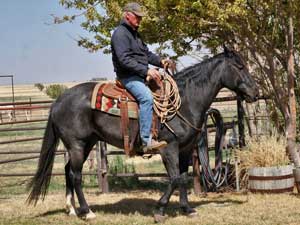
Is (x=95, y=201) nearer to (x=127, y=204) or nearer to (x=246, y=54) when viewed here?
(x=127, y=204)

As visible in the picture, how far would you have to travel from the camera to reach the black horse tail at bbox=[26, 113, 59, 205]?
6.46m

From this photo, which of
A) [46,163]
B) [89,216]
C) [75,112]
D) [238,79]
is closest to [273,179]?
[238,79]

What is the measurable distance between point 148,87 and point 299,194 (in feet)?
9.35

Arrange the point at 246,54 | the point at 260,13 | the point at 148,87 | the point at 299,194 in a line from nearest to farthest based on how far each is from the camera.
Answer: the point at 148,87, the point at 299,194, the point at 260,13, the point at 246,54

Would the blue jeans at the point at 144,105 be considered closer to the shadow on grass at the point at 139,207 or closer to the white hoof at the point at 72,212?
the shadow on grass at the point at 139,207

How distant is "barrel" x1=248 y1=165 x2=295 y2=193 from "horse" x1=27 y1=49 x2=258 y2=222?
127 centimetres

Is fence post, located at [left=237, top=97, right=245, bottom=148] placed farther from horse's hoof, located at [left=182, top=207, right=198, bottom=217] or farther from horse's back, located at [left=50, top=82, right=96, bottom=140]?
horse's back, located at [left=50, top=82, right=96, bottom=140]

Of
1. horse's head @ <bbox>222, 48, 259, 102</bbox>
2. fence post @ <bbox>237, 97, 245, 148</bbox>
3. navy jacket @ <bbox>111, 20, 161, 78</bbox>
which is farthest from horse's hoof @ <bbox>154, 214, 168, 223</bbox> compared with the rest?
fence post @ <bbox>237, 97, 245, 148</bbox>

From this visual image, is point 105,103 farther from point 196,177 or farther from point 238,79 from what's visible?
point 196,177

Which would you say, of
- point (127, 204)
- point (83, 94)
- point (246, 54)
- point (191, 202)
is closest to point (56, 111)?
point (83, 94)

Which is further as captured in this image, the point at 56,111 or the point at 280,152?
the point at 280,152

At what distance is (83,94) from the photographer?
21.0ft

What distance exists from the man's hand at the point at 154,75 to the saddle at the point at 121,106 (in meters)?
0.36

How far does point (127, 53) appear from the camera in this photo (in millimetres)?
5828
